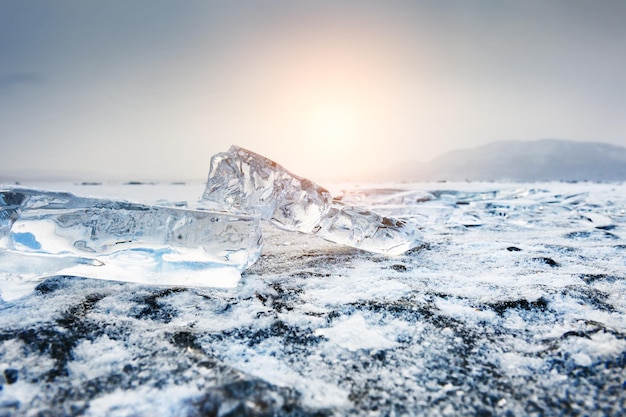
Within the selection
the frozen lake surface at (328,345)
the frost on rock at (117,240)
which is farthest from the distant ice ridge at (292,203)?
the frost on rock at (117,240)

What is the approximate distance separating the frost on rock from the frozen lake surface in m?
0.10

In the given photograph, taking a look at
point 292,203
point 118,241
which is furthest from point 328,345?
point 292,203

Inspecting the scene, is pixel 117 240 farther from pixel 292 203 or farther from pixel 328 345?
pixel 328 345

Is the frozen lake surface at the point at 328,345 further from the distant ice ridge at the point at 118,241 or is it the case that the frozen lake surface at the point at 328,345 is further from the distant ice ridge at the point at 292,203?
the distant ice ridge at the point at 292,203

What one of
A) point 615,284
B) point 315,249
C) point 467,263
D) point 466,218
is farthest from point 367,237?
point 466,218

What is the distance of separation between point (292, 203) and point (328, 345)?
4.28ft

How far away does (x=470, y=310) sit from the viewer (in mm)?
1169

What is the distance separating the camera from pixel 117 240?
1529 mm

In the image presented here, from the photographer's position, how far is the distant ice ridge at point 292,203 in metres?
2.12

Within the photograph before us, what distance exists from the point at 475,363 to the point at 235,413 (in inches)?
22.4

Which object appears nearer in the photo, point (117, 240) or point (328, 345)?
point (328, 345)

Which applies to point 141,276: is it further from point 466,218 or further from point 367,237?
point 466,218

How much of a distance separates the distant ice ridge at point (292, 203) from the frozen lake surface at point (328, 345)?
0.47 metres

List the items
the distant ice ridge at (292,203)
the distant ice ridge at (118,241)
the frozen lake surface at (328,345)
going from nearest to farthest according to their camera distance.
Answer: the frozen lake surface at (328,345)
the distant ice ridge at (118,241)
the distant ice ridge at (292,203)
